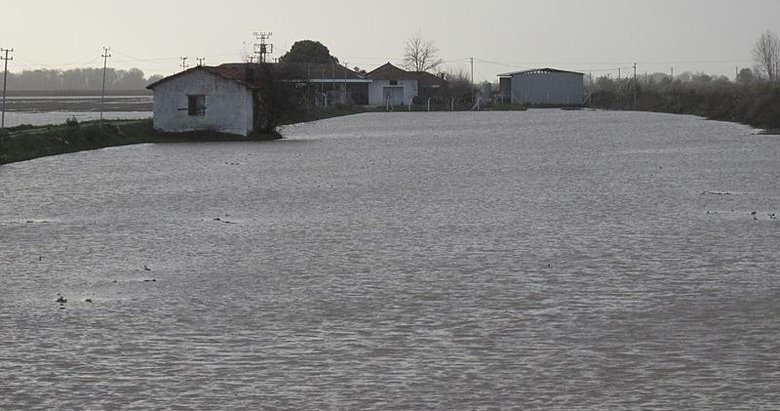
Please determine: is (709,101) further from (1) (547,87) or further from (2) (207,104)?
(2) (207,104)

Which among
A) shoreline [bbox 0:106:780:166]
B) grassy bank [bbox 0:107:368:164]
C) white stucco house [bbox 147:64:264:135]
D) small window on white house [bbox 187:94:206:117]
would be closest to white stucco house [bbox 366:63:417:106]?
shoreline [bbox 0:106:780:166]

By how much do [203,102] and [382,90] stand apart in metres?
80.8

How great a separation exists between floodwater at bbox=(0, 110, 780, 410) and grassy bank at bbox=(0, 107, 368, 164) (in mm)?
9824

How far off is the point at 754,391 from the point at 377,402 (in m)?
3.09

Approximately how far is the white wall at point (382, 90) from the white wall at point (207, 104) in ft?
259

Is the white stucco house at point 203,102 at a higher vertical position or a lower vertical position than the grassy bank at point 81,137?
higher

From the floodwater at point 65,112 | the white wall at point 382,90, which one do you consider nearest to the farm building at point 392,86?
the white wall at point 382,90

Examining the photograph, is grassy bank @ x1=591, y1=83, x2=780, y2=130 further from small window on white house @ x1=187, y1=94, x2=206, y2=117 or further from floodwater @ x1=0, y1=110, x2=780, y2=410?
floodwater @ x1=0, y1=110, x2=780, y2=410

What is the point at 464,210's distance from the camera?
25141 millimetres

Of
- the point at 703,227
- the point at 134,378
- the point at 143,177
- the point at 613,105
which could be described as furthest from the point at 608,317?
the point at 613,105

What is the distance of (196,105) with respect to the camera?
5688 centimetres

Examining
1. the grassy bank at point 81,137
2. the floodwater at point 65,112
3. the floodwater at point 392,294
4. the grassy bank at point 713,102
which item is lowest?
the floodwater at point 392,294

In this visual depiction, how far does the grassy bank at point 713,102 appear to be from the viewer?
233ft

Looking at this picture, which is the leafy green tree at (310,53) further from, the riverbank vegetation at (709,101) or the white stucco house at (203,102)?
the white stucco house at (203,102)
